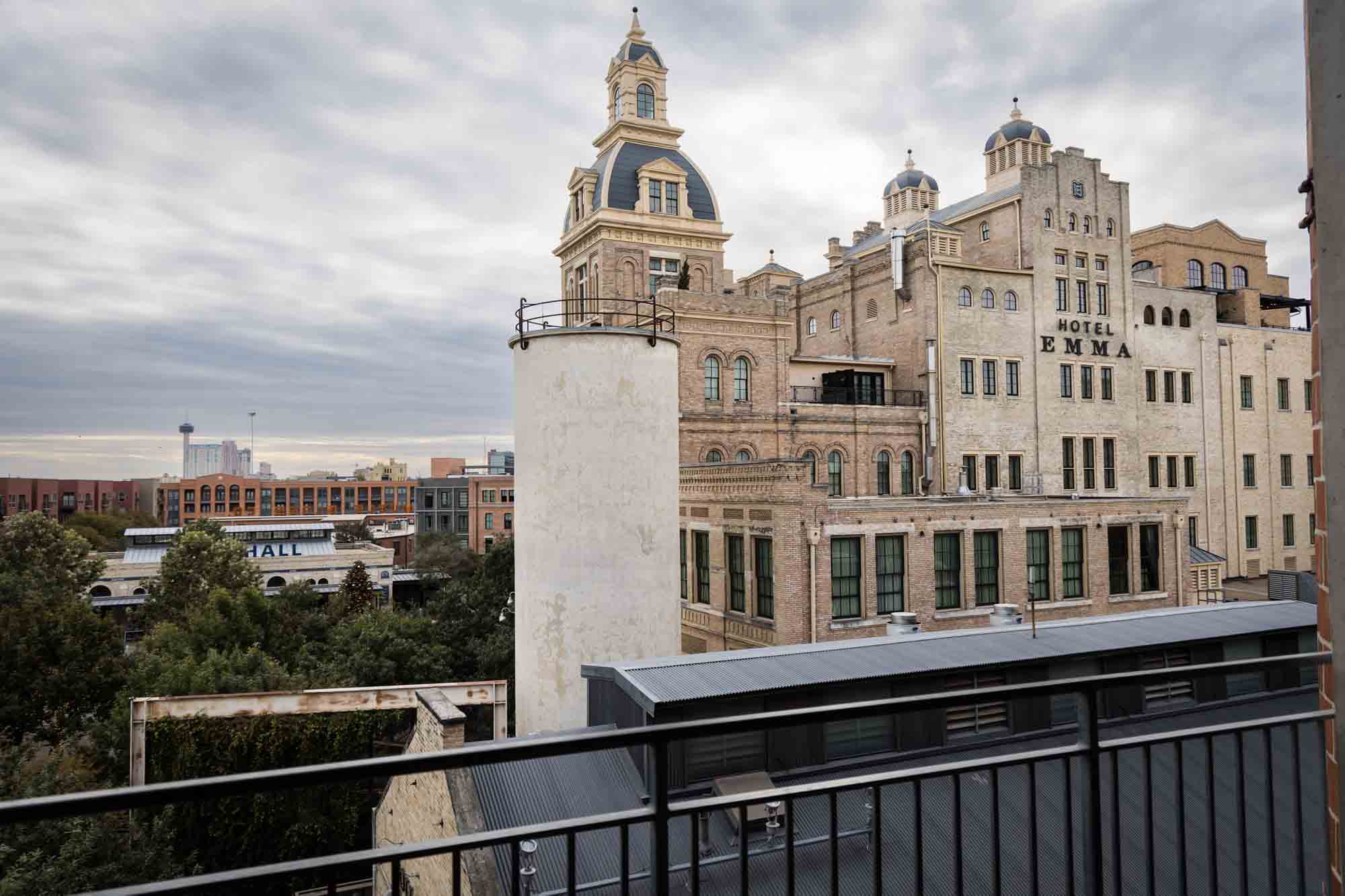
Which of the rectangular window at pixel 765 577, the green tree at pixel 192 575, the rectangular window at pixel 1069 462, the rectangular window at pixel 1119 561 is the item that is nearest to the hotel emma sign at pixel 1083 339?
the rectangular window at pixel 1069 462

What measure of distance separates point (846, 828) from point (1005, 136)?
43.8m

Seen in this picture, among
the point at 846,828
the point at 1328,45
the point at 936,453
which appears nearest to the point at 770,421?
the point at 936,453

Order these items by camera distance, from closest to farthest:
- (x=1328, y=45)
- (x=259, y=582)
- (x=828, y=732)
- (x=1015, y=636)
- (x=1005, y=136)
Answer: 1. (x=1328, y=45)
2. (x=828, y=732)
3. (x=1015, y=636)
4. (x=1005, y=136)
5. (x=259, y=582)

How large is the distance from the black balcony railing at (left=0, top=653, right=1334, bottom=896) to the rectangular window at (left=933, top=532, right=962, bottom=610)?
12.5m

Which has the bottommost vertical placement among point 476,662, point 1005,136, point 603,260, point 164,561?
point 476,662

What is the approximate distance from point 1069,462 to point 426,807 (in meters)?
35.9

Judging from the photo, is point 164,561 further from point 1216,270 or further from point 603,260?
point 1216,270

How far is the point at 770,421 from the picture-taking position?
33.2 meters

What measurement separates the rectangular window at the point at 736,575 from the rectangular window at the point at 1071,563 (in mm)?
11236

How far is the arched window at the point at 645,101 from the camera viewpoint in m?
40.7

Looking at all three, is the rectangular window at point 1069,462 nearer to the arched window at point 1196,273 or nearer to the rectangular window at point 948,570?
the rectangular window at point 948,570

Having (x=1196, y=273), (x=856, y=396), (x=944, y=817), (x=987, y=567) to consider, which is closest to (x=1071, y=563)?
(x=987, y=567)

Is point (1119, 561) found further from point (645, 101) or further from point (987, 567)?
point (645, 101)

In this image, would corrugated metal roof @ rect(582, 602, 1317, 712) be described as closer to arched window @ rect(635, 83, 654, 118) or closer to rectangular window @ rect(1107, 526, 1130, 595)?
rectangular window @ rect(1107, 526, 1130, 595)
